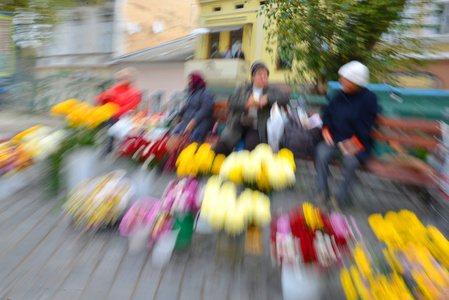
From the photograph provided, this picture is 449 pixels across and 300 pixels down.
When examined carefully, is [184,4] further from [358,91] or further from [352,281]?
[352,281]

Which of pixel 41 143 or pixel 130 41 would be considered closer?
pixel 41 143

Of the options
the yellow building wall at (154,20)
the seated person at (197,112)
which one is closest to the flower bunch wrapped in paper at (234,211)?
the seated person at (197,112)

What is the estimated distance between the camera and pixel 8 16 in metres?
11.6

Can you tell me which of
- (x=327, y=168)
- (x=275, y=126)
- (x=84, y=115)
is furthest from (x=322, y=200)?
(x=84, y=115)

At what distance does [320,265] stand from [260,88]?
1982mm

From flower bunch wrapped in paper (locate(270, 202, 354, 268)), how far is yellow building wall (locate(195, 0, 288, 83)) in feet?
34.2

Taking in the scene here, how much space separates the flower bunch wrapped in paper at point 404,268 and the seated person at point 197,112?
2.67 m

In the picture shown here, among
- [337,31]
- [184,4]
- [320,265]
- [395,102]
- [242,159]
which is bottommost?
[320,265]

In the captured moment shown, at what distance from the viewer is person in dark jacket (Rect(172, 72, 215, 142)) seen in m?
4.02

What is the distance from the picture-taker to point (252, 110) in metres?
3.21

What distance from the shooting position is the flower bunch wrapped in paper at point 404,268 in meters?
1.30

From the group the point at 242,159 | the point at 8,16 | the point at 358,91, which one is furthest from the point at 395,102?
the point at 8,16

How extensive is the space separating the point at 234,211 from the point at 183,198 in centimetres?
41

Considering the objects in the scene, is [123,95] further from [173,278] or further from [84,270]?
[173,278]
